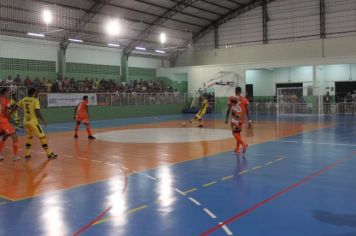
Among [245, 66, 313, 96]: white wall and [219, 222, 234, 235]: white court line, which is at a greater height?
[245, 66, 313, 96]: white wall

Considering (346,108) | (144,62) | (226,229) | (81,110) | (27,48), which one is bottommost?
(226,229)

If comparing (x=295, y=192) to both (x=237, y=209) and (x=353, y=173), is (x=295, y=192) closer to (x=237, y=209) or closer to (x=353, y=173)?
(x=237, y=209)

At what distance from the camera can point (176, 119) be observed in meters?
32.6

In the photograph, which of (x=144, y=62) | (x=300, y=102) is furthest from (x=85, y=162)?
(x=144, y=62)

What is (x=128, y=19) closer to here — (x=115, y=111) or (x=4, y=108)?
(x=115, y=111)

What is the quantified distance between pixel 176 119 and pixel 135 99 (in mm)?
5799

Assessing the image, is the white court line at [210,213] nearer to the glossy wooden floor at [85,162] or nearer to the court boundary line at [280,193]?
the court boundary line at [280,193]

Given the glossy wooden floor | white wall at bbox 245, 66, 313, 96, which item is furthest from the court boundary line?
white wall at bbox 245, 66, 313, 96

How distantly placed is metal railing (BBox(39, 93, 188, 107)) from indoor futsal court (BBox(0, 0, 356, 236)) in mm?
136

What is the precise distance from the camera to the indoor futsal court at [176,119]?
6.59 m

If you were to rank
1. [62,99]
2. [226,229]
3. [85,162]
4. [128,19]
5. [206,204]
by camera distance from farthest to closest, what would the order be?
[128,19], [62,99], [85,162], [206,204], [226,229]

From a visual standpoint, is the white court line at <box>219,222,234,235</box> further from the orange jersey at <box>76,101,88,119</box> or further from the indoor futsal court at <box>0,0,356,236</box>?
the orange jersey at <box>76,101,88,119</box>

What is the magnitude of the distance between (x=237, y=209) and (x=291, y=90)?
101 feet

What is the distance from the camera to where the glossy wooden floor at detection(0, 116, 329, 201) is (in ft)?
28.9
